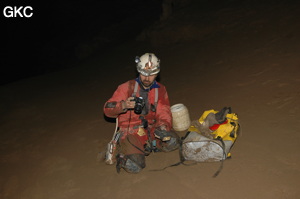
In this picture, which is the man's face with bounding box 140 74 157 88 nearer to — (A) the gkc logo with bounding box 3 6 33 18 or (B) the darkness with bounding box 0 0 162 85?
(B) the darkness with bounding box 0 0 162 85

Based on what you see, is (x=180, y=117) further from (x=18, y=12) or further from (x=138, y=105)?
(x=18, y=12)

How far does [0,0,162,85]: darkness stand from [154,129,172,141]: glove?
724 inches

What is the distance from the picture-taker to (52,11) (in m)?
30.7

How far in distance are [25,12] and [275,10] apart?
30263 mm

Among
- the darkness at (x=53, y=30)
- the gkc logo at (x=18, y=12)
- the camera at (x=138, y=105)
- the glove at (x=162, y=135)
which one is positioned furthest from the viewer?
the gkc logo at (x=18, y=12)

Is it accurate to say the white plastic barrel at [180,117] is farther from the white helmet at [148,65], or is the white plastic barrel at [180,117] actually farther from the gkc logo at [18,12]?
the gkc logo at [18,12]

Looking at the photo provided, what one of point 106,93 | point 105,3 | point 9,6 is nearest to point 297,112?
point 106,93

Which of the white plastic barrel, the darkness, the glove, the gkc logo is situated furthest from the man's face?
the gkc logo

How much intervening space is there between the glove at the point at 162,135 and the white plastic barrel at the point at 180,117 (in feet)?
2.26

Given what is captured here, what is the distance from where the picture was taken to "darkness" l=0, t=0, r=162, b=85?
24969 mm

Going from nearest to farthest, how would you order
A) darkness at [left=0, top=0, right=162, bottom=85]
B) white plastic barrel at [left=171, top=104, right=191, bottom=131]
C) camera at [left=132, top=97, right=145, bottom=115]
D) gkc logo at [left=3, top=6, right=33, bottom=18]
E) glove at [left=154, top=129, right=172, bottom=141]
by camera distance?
camera at [left=132, top=97, right=145, bottom=115] < glove at [left=154, top=129, right=172, bottom=141] < white plastic barrel at [left=171, top=104, right=191, bottom=131] < darkness at [left=0, top=0, right=162, bottom=85] < gkc logo at [left=3, top=6, right=33, bottom=18]

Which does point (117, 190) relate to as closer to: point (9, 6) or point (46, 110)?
point (46, 110)

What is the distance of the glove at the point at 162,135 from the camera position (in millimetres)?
3807

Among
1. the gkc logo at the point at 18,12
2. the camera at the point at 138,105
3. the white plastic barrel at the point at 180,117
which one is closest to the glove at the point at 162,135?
the camera at the point at 138,105
